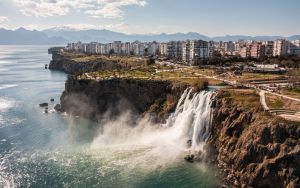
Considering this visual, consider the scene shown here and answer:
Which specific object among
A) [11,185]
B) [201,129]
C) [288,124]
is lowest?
[11,185]

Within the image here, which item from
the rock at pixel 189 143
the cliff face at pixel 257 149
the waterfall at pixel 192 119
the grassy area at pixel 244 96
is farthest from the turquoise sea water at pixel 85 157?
the grassy area at pixel 244 96

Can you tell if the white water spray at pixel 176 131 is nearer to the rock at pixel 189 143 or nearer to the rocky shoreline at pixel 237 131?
the rock at pixel 189 143

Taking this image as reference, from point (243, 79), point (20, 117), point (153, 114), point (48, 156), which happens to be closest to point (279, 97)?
point (243, 79)

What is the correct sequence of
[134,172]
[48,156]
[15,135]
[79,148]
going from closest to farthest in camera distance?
1. [134,172]
2. [48,156]
3. [79,148]
4. [15,135]

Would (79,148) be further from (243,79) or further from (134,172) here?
(243,79)

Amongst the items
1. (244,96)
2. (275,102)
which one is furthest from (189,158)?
(275,102)
